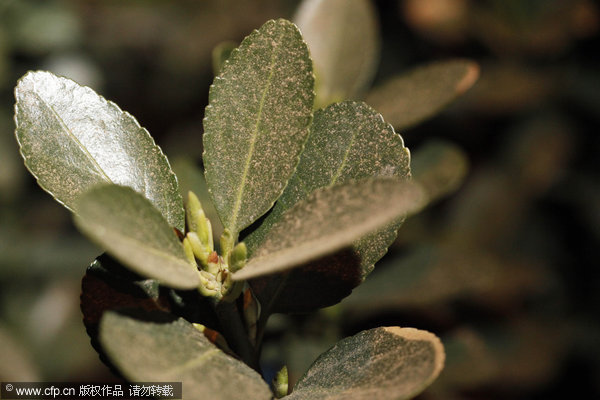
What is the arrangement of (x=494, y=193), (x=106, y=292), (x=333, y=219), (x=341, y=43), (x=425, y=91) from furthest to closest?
1. (x=494, y=193)
2. (x=341, y=43)
3. (x=425, y=91)
4. (x=106, y=292)
5. (x=333, y=219)

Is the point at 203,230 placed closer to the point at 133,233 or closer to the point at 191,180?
the point at 133,233

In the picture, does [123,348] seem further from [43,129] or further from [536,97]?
[536,97]

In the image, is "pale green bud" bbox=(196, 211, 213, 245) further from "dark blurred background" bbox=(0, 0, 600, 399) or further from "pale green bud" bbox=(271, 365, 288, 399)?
"dark blurred background" bbox=(0, 0, 600, 399)

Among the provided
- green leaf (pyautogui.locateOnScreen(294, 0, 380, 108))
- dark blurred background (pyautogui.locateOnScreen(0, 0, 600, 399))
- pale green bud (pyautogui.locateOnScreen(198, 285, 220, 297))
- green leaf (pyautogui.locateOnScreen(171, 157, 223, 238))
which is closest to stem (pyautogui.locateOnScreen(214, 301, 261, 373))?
pale green bud (pyautogui.locateOnScreen(198, 285, 220, 297))

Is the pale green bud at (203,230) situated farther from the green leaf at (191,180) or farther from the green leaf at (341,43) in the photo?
the green leaf at (341,43)

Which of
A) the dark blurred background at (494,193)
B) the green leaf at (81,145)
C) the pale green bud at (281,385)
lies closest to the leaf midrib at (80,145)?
the green leaf at (81,145)

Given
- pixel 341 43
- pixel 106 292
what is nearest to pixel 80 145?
pixel 106 292

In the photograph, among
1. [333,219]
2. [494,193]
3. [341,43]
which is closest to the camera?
[333,219]
